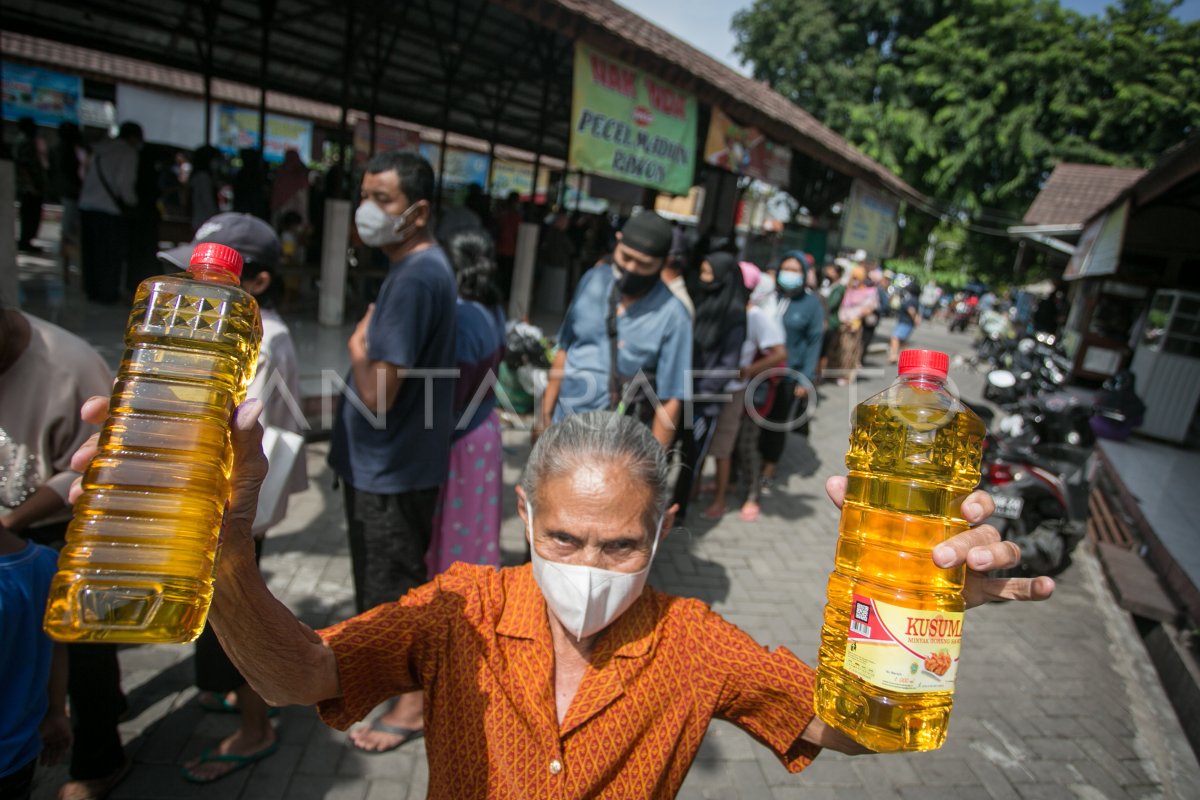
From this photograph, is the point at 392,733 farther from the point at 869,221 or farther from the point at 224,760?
the point at 869,221

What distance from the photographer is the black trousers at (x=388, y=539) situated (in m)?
2.64

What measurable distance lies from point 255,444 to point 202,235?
158 cm

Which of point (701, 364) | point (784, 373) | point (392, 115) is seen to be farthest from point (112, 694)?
point (392, 115)

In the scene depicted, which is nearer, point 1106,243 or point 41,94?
point 1106,243

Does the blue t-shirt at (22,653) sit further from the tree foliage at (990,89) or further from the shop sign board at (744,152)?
the tree foliage at (990,89)

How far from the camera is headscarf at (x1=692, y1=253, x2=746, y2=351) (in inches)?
178

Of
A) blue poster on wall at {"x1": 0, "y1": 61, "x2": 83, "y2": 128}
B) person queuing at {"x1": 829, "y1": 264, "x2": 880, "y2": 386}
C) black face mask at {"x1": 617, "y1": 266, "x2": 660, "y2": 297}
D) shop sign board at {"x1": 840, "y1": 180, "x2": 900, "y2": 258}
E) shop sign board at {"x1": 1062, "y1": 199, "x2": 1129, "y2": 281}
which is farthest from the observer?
blue poster on wall at {"x1": 0, "y1": 61, "x2": 83, "y2": 128}

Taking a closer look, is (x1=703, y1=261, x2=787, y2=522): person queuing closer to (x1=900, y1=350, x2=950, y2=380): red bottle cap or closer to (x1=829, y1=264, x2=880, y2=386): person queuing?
(x1=900, y1=350, x2=950, y2=380): red bottle cap

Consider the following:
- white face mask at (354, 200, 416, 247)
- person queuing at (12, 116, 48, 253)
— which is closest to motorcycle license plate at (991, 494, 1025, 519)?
white face mask at (354, 200, 416, 247)

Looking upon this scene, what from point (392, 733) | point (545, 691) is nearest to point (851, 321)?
point (392, 733)

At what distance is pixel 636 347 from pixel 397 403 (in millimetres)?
1258

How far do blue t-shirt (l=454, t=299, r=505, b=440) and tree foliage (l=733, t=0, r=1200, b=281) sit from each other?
2988 centimetres

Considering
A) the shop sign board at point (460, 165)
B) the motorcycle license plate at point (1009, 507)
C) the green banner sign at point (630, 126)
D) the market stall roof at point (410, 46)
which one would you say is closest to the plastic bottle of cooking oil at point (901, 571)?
the motorcycle license plate at point (1009, 507)

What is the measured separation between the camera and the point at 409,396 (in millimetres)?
2547
